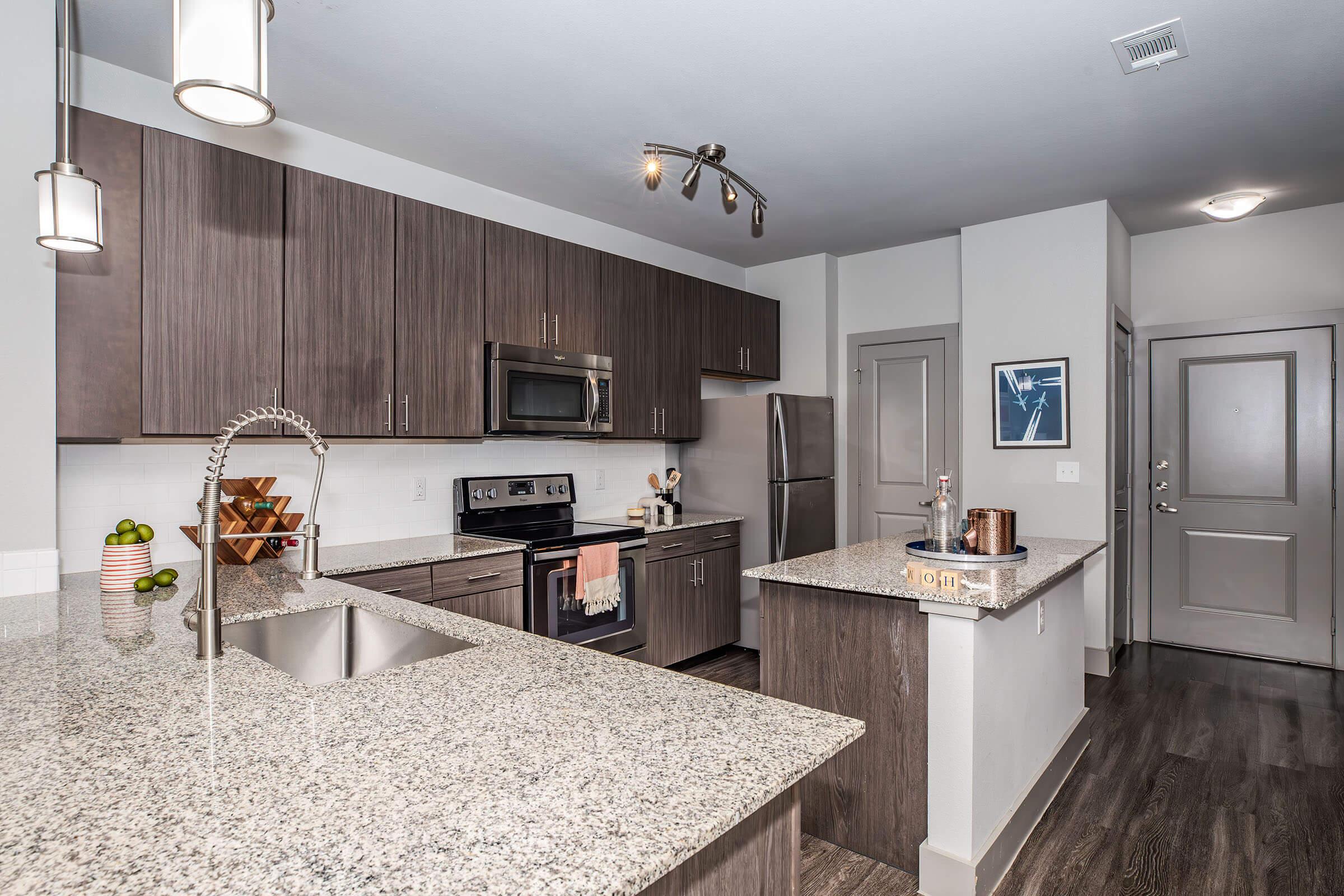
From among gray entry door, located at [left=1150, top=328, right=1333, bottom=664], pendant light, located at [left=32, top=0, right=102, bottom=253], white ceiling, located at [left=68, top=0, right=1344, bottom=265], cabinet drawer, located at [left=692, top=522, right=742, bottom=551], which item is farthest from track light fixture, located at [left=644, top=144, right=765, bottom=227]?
gray entry door, located at [left=1150, top=328, right=1333, bottom=664]

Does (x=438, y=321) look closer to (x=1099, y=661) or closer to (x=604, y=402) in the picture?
(x=604, y=402)

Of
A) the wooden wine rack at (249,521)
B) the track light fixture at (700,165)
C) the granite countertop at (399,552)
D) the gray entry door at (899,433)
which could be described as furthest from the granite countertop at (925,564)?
the gray entry door at (899,433)

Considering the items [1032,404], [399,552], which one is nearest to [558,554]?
[399,552]

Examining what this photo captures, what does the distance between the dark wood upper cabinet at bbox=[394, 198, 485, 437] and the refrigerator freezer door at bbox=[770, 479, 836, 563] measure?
6.08ft

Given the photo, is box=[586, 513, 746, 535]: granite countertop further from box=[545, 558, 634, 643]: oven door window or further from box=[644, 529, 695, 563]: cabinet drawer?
box=[545, 558, 634, 643]: oven door window

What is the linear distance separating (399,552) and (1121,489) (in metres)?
4.11

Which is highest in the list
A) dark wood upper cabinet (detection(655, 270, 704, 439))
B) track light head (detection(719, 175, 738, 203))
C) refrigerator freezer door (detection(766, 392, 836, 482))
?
track light head (detection(719, 175, 738, 203))

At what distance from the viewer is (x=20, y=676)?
4.05 feet

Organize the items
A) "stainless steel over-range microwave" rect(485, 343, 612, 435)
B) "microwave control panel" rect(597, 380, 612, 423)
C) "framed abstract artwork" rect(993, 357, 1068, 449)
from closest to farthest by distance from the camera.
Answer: "stainless steel over-range microwave" rect(485, 343, 612, 435), "microwave control panel" rect(597, 380, 612, 423), "framed abstract artwork" rect(993, 357, 1068, 449)

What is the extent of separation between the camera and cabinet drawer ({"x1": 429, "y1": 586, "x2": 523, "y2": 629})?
290cm

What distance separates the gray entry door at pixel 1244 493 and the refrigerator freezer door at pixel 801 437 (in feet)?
6.57

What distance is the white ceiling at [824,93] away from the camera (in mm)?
2252

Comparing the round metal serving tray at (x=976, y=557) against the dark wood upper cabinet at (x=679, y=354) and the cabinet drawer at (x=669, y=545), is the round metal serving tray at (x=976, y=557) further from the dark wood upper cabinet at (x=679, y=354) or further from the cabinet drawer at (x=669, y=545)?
the dark wood upper cabinet at (x=679, y=354)

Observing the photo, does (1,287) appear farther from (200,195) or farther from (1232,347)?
(1232,347)
